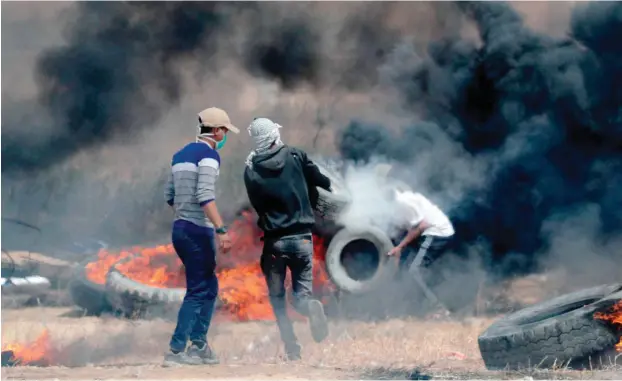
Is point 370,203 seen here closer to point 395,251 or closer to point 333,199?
point 395,251

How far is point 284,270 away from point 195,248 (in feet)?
2.72

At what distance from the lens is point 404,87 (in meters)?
12.8

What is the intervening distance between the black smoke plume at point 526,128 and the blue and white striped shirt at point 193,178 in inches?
173

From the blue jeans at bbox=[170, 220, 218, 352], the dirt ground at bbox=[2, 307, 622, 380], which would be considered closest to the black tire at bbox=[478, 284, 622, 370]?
the dirt ground at bbox=[2, 307, 622, 380]

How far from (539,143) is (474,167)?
0.86 meters

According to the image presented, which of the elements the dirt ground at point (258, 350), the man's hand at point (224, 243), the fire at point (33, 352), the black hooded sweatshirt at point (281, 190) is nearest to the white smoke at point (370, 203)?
the dirt ground at point (258, 350)

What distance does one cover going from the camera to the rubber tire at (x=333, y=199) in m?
10.6

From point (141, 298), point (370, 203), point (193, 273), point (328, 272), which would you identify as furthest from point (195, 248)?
point (370, 203)

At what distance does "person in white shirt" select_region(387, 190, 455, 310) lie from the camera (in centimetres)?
1140

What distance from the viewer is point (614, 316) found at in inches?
308

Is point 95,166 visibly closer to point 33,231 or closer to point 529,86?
point 33,231

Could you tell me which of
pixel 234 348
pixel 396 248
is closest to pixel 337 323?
pixel 396 248

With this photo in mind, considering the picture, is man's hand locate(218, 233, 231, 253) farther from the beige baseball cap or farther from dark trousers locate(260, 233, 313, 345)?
the beige baseball cap

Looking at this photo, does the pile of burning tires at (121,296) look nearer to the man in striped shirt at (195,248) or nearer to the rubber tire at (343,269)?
the rubber tire at (343,269)
